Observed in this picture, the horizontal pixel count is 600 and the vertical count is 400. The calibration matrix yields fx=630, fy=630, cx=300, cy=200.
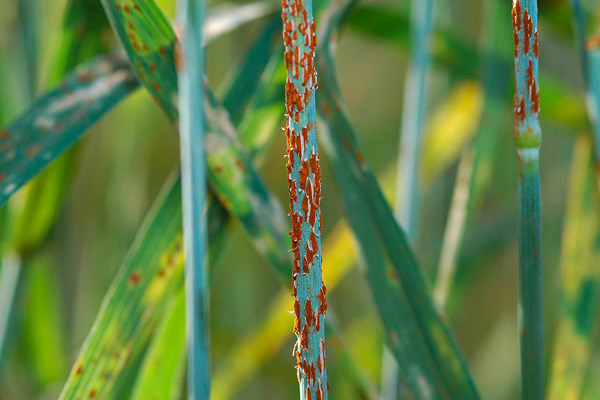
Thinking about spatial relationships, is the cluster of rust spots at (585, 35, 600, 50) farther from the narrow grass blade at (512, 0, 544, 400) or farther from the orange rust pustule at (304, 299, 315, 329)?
the orange rust pustule at (304, 299, 315, 329)

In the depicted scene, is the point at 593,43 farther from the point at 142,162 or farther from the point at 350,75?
the point at 350,75

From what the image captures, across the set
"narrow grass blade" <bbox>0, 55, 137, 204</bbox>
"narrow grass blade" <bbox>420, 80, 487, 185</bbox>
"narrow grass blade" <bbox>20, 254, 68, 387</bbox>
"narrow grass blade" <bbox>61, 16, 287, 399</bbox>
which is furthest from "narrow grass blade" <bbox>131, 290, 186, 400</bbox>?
"narrow grass blade" <bbox>420, 80, 487, 185</bbox>

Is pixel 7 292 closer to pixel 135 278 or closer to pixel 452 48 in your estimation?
pixel 135 278

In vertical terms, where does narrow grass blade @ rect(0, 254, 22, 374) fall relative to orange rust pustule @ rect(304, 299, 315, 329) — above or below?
below

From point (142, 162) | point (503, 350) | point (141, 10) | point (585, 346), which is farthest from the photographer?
point (503, 350)

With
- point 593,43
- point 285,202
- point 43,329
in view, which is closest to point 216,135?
point 593,43

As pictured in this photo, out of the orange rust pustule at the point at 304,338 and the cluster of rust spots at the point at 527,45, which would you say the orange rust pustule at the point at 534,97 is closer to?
the cluster of rust spots at the point at 527,45

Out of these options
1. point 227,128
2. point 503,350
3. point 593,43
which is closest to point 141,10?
point 227,128
